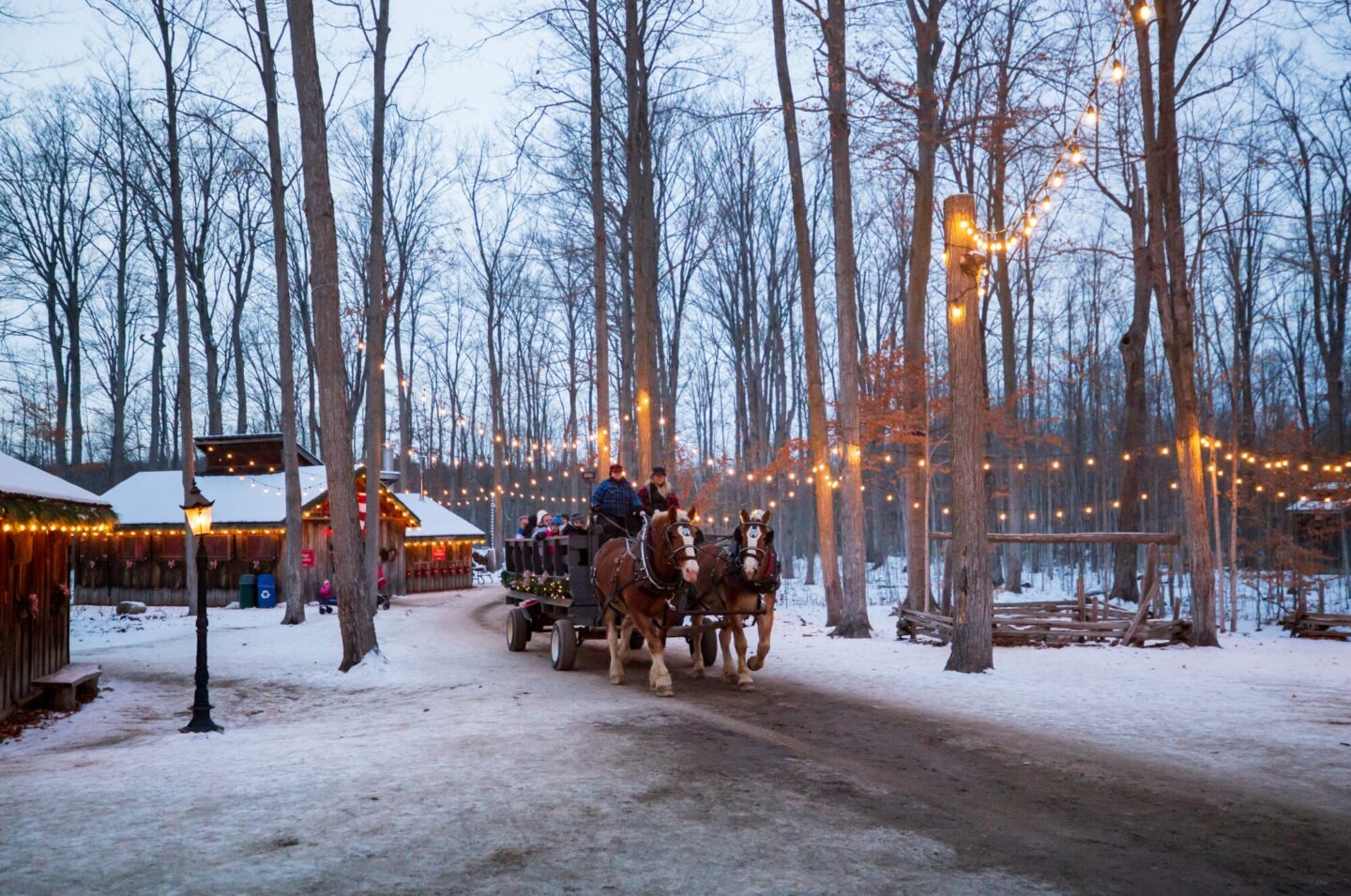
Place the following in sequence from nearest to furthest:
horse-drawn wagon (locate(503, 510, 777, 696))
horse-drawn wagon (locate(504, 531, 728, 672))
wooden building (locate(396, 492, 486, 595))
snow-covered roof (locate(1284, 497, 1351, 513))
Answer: horse-drawn wagon (locate(503, 510, 777, 696)) < horse-drawn wagon (locate(504, 531, 728, 672)) < snow-covered roof (locate(1284, 497, 1351, 513)) < wooden building (locate(396, 492, 486, 595))

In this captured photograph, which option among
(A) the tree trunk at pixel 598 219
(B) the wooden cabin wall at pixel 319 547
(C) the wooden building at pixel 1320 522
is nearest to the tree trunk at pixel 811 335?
(A) the tree trunk at pixel 598 219

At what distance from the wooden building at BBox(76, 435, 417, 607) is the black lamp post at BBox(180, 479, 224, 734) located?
19.0 metres

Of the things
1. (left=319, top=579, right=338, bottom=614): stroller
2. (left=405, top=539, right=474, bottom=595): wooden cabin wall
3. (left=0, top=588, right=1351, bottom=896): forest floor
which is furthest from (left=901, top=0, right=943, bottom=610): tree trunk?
(left=405, top=539, right=474, bottom=595): wooden cabin wall

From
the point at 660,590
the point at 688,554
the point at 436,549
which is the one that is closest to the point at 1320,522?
the point at 660,590

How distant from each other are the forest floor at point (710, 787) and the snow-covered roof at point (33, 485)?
2660mm

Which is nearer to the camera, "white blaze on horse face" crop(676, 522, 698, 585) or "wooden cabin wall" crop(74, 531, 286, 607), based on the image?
"white blaze on horse face" crop(676, 522, 698, 585)

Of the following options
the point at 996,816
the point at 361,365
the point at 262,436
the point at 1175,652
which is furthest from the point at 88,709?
the point at 361,365

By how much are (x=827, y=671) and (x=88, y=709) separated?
9.69 m

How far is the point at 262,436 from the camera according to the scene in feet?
111

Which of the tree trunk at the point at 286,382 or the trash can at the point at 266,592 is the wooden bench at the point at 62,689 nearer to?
the tree trunk at the point at 286,382

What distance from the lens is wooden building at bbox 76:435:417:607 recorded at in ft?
100.0

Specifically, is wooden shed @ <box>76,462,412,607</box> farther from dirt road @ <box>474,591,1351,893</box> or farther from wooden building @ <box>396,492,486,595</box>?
dirt road @ <box>474,591,1351,893</box>

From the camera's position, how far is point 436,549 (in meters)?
38.3

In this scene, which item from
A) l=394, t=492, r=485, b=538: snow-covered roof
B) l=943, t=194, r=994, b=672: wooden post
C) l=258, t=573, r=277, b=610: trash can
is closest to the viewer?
l=943, t=194, r=994, b=672: wooden post
